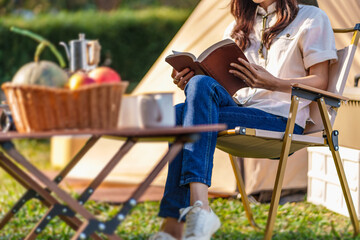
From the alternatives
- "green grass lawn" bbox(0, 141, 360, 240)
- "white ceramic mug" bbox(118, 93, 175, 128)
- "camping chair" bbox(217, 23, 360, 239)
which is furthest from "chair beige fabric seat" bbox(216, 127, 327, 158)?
"white ceramic mug" bbox(118, 93, 175, 128)

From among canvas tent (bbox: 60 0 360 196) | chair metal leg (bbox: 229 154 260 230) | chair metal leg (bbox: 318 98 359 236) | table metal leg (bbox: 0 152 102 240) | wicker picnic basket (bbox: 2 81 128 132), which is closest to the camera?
wicker picnic basket (bbox: 2 81 128 132)

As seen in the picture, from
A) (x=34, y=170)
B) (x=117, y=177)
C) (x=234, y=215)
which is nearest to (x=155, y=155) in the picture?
(x=117, y=177)

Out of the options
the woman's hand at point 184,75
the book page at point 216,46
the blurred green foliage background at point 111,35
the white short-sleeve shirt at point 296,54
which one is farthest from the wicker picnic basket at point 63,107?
the blurred green foliage background at point 111,35

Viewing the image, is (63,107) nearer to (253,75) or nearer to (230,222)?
(253,75)

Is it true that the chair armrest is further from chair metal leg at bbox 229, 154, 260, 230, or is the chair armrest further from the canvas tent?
the canvas tent

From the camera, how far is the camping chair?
2215 mm

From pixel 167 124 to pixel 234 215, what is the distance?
5.32 feet

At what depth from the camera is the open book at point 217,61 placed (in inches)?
85.4

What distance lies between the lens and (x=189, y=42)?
3.57 metres

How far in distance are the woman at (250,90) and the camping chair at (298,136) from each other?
66mm

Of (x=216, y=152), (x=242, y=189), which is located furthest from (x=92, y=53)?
(x=216, y=152)

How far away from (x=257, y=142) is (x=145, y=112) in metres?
0.92

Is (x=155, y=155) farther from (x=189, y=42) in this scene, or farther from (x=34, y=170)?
(x=34, y=170)

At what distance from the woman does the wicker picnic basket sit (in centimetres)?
58
